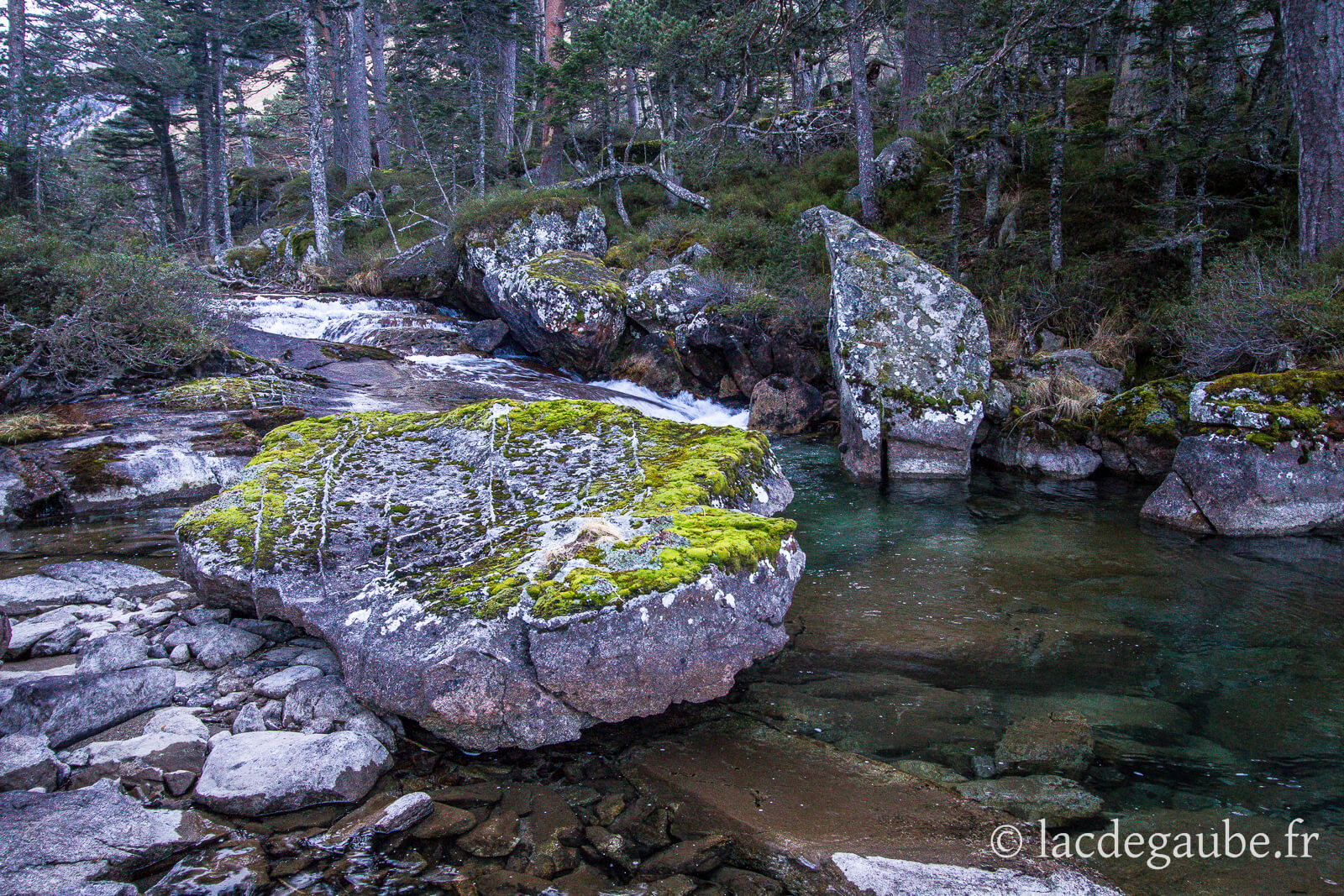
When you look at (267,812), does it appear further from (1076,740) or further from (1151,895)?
(1076,740)

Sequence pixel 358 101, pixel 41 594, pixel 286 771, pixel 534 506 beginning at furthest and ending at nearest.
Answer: pixel 358 101
pixel 41 594
pixel 534 506
pixel 286 771

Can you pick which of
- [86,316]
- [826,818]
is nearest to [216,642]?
[826,818]

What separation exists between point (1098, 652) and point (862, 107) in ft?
47.6

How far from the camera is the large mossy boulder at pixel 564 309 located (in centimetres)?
1382

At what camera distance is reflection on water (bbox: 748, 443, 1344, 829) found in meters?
3.67

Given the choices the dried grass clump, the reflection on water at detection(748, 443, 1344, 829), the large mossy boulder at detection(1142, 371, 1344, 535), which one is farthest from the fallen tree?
the large mossy boulder at detection(1142, 371, 1344, 535)

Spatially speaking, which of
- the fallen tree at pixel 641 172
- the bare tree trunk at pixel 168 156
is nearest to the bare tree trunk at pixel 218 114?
the bare tree trunk at pixel 168 156

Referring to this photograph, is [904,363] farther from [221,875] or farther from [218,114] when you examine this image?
[218,114]

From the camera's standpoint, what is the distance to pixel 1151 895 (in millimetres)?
2744

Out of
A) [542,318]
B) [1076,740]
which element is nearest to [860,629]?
[1076,740]

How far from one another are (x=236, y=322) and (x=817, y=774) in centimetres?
1508

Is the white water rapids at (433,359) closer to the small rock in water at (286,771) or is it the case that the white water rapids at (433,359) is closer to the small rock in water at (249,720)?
the small rock in water at (249,720)

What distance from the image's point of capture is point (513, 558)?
418cm

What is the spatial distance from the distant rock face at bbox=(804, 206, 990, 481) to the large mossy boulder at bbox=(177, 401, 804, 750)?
15.4 ft
